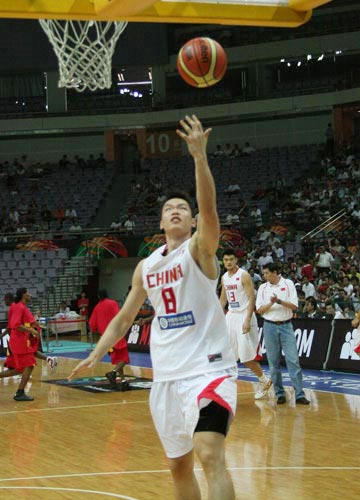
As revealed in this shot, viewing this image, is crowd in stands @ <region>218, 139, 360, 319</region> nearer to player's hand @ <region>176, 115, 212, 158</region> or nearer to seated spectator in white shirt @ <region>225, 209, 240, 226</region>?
seated spectator in white shirt @ <region>225, 209, 240, 226</region>

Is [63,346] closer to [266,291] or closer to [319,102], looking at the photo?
[266,291]

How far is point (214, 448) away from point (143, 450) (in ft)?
14.9

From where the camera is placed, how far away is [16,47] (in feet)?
112

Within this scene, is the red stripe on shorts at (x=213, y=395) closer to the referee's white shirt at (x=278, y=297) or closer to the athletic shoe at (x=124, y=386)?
the referee's white shirt at (x=278, y=297)

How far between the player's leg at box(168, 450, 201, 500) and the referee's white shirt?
22.4ft

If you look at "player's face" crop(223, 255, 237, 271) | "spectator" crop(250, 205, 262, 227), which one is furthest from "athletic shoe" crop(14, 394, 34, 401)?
"spectator" crop(250, 205, 262, 227)

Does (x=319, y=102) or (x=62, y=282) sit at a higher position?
(x=319, y=102)

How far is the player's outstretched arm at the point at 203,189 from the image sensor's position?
4.40m

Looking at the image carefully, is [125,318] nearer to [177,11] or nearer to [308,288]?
[177,11]

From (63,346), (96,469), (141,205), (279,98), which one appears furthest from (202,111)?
(96,469)

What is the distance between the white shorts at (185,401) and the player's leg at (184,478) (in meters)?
0.04

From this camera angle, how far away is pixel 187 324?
189 inches

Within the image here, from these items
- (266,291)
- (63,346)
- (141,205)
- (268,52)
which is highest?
(268,52)

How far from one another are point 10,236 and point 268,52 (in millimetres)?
13684
